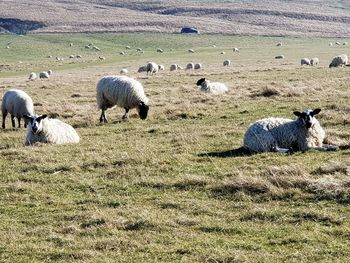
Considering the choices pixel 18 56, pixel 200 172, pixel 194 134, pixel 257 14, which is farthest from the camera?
pixel 257 14

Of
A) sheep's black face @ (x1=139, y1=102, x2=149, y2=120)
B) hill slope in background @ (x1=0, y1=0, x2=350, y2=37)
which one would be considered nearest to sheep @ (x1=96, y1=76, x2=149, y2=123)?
sheep's black face @ (x1=139, y1=102, x2=149, y2=120)

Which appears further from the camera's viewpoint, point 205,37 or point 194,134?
point 205,37

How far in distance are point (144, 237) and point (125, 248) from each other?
49 centimetres

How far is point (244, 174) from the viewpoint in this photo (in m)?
11.4

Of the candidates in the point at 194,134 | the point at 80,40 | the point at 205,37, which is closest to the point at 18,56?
the point at 80,40

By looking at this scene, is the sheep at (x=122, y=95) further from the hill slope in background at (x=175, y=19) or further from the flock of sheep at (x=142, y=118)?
the hill slope in background at (x=175, y=19)

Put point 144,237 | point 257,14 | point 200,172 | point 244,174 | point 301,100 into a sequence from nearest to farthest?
point 144,237
point 244,174
point 200,172
point 301,100
point 257,14

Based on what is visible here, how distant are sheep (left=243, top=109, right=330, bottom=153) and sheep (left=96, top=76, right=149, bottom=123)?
8.29 metres

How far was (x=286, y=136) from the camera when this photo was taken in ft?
45.8

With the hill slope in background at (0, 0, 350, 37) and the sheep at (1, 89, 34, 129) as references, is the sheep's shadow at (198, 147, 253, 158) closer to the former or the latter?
the sheep at (1, 89, 34, 129)

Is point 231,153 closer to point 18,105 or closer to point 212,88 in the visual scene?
point 18,105

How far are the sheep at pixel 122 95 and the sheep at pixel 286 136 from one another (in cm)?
829

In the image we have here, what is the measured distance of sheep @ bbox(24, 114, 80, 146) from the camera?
16.4m

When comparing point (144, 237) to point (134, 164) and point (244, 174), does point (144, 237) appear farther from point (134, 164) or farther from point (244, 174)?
point (134, 164)
